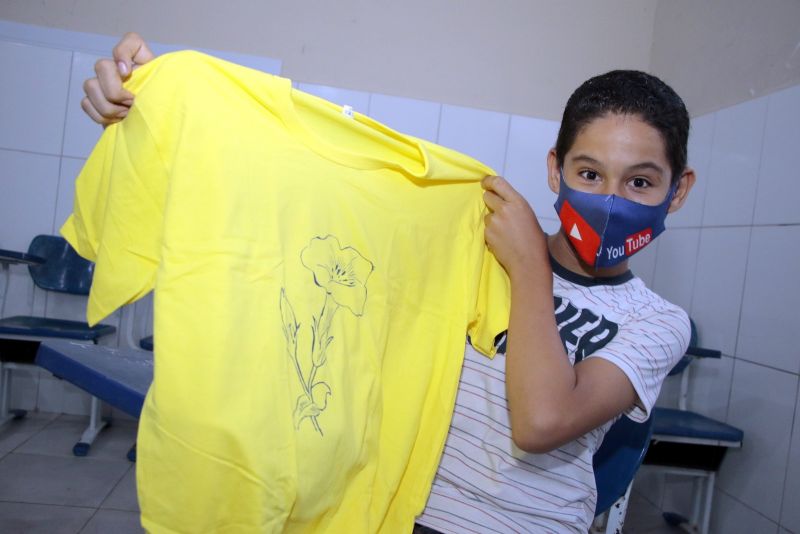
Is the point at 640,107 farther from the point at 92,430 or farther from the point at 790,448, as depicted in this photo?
the point at 92,430

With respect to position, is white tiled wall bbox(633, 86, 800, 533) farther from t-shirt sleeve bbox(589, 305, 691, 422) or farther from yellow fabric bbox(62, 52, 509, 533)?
yellow fabric bbox(62, 52, 509, 533)

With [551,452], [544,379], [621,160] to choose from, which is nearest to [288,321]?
[544,379]

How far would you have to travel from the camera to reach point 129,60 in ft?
2.68

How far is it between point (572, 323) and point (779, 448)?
148 centimetres

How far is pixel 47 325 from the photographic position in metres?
2.48

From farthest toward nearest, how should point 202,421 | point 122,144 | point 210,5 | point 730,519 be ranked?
point 210,5
point 730,519
point 122,144
point 202,421

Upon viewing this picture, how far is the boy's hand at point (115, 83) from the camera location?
2.60ft

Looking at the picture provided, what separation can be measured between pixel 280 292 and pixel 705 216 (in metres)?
2.26

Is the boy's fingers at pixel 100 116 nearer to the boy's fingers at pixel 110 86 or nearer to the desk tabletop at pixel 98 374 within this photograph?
the boy's fingers at pixel 110 86

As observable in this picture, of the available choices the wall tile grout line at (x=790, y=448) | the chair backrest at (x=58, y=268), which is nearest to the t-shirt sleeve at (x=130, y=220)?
the wall tile grout line at (x=790, y=448)

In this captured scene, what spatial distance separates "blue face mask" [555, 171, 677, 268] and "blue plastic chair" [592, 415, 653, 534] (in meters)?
0.35

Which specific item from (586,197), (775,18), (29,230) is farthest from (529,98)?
(29,230)

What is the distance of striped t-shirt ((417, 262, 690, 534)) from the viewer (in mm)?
886

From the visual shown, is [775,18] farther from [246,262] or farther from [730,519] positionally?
[246,262]
